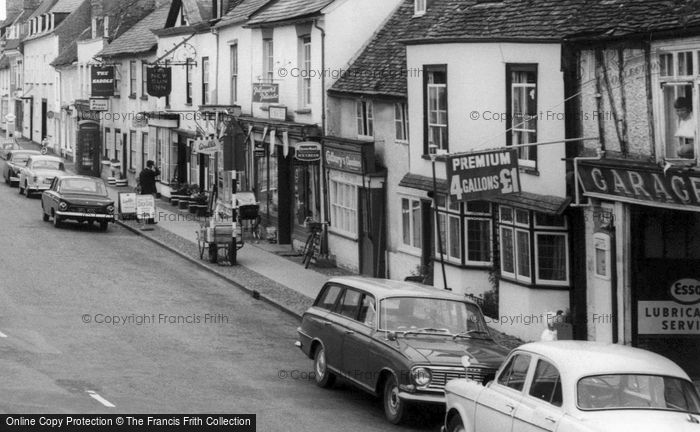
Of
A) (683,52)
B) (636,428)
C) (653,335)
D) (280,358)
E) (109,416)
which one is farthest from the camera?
(280,358)

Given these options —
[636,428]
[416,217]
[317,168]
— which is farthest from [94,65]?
[636,428]

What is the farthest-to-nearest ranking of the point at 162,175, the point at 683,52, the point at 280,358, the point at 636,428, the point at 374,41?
1. the point at 162,175
2. the point at 374,41
3. the point at 280,358
4. the point at 683,52
5. the point at 636,428

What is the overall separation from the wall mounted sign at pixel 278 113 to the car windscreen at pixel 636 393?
23.5 m

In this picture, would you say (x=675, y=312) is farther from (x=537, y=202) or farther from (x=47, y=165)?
(x=47, y=165)

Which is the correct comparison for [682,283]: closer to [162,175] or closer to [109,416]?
[109,416]

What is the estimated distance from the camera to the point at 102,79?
55.6m

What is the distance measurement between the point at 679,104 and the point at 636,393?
6939 millimetres

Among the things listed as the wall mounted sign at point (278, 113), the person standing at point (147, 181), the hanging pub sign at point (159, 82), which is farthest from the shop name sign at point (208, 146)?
the hanging pub sign at point (159, 82)

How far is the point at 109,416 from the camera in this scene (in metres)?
15.3

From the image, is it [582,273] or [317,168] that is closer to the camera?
[582,273]

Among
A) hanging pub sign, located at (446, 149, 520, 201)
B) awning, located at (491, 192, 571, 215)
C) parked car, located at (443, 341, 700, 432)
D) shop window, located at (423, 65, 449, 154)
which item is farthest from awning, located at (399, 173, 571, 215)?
parked car, located at (443, 341, 700, 432)

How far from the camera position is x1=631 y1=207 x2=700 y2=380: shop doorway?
19.4 m

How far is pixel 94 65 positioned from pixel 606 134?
40189mm

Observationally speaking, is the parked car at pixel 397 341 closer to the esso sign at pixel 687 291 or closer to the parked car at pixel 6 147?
the esso sign at pixel 687 291
